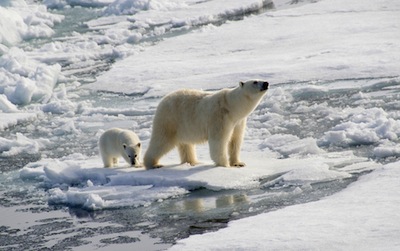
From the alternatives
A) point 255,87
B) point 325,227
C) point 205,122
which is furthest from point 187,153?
point 325,227

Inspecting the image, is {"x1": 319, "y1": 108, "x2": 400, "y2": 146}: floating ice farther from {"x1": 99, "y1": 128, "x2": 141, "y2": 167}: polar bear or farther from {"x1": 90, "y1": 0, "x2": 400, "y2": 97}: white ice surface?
{"x1": 90, "y1": 0, "x2": 400, "y2": 97}: white ice surface

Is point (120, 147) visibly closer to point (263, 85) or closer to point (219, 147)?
point (219, 147)

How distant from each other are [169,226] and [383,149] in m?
2.51

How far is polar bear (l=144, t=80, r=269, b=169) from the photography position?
780cm

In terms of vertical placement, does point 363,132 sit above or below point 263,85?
below

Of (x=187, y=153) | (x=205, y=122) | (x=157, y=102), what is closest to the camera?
(x=205, y=122)

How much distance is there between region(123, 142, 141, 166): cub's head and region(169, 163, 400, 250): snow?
2173 mm

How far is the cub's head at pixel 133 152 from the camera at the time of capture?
827 cm

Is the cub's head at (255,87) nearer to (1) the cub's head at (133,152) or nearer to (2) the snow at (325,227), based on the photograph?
(1) the cub's head at (133,152)

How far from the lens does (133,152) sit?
827 cm

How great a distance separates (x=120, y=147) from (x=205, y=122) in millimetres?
971

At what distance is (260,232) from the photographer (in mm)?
5836

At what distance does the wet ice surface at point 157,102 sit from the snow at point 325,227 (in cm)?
32

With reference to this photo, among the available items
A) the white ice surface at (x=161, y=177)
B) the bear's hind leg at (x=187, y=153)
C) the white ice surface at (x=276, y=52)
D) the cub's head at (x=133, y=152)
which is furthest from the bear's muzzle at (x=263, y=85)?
the white ice surface at (x=276, y=52)
